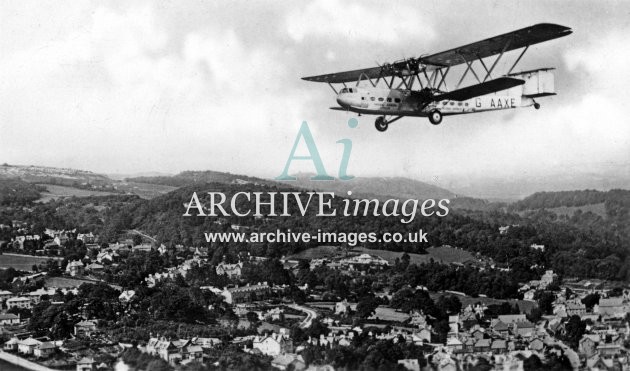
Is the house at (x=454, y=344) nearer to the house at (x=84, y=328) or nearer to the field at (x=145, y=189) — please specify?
the house at (x=84, y=328)

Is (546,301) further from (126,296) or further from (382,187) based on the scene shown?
(126,296)

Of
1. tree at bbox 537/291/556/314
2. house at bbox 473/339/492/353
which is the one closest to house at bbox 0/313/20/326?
house at bbox 473/339/492/353

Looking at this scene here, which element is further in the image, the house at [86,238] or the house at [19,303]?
the house at [86,238]

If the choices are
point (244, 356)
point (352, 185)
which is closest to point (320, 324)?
point (244, 356)

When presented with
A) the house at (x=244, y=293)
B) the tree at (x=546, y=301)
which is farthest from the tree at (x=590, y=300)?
the house at (x=244, y=293)

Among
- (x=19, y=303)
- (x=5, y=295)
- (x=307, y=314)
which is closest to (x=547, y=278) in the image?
(x=307, y=314)
